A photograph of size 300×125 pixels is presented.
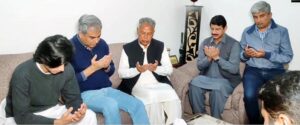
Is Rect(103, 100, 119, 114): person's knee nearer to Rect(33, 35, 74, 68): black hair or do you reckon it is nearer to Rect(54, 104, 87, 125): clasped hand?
Rect(54, 104, 87, 125): clasped hand

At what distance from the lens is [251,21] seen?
3.57 m

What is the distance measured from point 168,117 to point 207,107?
0.46 meters

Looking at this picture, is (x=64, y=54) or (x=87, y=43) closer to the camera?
(x=64, y=54)

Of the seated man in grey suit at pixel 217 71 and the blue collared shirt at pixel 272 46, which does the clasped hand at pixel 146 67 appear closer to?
the seated man in grey suit at pixel 217 71

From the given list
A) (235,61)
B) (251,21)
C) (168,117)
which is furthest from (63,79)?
(251,21)

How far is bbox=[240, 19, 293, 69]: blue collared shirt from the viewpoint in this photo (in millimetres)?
2865

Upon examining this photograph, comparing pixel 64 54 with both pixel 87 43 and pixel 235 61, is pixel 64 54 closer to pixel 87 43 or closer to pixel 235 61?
pixel 87 43

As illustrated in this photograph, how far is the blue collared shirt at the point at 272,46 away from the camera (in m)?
2.87

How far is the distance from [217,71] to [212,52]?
21 cm

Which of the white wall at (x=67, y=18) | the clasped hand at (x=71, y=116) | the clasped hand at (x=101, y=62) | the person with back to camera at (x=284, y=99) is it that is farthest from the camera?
the white wall at (x=67, y=18)

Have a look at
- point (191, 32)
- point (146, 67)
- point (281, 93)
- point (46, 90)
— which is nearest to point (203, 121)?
point (146, 67)

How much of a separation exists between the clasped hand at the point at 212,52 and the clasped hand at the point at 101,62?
94 centimetres

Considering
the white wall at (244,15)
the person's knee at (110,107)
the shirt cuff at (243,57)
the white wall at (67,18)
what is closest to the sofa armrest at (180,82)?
the shirt cuff at (243,57)

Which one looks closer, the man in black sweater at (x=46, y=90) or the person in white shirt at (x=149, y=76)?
the man in black sweater at (x=46, y=90)
